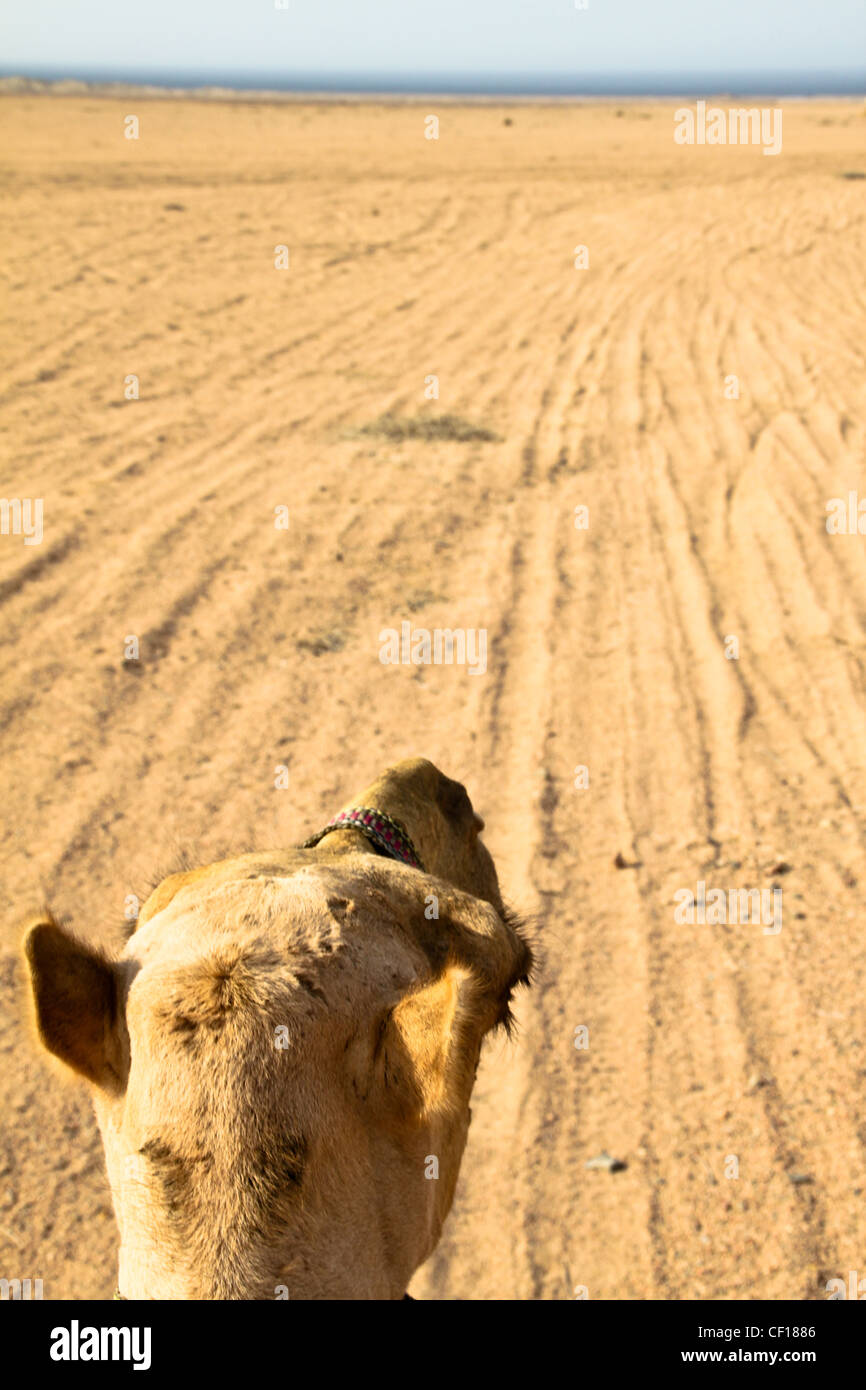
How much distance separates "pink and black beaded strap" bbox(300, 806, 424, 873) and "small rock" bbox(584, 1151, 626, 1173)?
2.37 m

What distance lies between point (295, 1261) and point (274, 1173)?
145 millimetres

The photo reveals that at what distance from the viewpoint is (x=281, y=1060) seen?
1.64m

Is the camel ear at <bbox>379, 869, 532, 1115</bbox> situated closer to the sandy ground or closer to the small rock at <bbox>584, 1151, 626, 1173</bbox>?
the sandy ground

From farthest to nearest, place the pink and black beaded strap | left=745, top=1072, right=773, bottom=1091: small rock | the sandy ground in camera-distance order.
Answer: left=745, top=1072, right=773, bottom=1091: small rock < the sandy ground < the pink and black beaded strap

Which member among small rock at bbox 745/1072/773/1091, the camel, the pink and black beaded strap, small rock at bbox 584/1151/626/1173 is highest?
the pink and black beaded strap

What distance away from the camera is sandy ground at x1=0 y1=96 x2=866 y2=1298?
4.27m

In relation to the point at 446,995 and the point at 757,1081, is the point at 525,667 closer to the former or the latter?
the point at 757,1081

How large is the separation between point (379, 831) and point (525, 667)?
5036 mm

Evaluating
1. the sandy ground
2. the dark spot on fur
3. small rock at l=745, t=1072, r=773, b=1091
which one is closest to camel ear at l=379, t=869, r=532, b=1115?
the dark spot on fur

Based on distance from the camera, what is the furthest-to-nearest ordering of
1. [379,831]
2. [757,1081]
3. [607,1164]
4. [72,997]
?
[757,1081] < [607,1164] < [379,831] < [72,997]

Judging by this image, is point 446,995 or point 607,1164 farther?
point 607,1164

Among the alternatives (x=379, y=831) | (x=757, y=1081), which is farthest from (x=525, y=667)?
(x=379, y=831)

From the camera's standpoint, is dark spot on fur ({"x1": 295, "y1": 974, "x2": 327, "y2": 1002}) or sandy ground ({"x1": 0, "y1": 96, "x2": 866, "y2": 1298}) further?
sandy ground ({"x1": 0, "y1": 96, "x2": 866, "y2": 1298})

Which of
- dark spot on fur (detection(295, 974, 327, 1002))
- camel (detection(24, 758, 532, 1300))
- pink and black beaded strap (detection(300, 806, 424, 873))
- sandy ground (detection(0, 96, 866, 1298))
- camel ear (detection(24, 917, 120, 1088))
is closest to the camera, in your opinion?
camel (detection(24, 758, 532, 1300))
